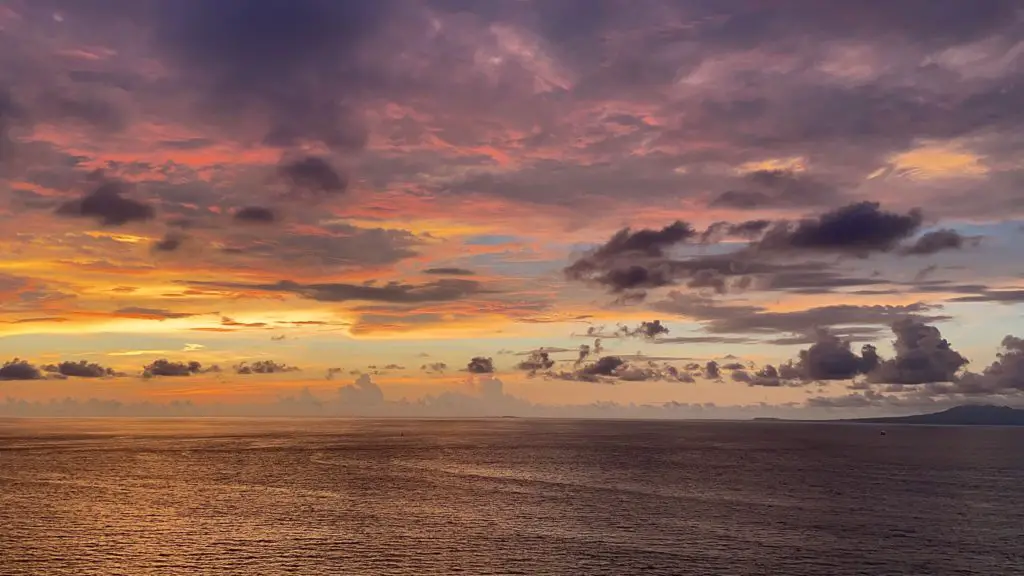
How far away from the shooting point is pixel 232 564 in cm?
9156

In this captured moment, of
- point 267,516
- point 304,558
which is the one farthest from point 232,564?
point 267,516

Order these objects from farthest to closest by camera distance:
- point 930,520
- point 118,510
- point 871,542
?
1. point 118,510
2. point 930,520
3. point 871,542

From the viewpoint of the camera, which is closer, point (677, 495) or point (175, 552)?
point (175, 552)

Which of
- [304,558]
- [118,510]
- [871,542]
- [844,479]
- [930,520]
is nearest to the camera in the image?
[304,558]

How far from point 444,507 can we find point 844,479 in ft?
348

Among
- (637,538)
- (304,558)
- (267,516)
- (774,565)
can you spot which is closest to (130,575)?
(304,558)

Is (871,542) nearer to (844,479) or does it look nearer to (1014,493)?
(1014,493)

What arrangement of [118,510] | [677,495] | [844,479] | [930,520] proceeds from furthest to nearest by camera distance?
[844,479]
[677,495]
[118,510]
[930,520]

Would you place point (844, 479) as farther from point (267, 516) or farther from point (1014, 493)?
point (267, 516)

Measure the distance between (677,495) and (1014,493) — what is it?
70.1 m

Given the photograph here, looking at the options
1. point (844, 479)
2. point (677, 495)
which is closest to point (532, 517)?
point (677, 495)

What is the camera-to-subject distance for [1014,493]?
16238 centimetres

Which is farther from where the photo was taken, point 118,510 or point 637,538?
point 118,510

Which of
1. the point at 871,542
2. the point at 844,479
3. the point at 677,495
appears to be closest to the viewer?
the point at 871,542
